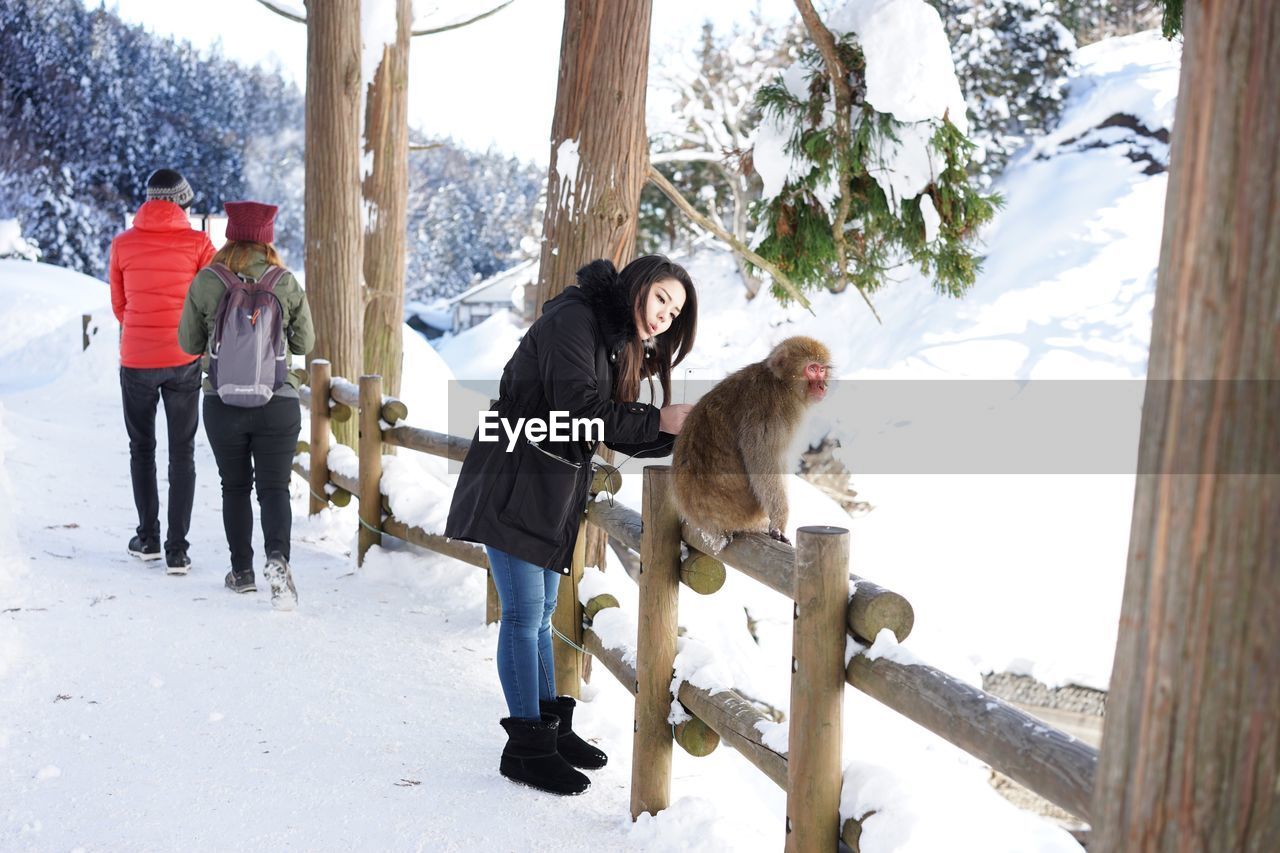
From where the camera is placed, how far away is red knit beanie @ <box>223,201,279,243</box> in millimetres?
4711

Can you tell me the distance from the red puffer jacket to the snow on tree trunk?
194 centimetres

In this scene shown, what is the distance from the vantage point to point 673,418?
9.85 ft

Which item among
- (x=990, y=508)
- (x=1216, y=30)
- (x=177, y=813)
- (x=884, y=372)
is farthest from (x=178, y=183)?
(x=884, y=372)

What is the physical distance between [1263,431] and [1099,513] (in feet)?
45.3

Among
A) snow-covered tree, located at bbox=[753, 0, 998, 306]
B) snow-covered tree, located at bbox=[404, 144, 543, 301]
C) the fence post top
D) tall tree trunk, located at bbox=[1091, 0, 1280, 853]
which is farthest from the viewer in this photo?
snow-covered tree, located at bbox=[404, 144, 543, 301]

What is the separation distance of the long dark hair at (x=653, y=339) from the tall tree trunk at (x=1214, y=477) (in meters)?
1.71

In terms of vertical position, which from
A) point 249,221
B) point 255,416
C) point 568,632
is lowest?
point 568,632

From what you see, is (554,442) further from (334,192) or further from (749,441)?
(334,192)

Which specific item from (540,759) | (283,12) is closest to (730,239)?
(540,759)

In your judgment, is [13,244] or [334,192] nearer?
[334,192]

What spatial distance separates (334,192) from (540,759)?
5.86 metres

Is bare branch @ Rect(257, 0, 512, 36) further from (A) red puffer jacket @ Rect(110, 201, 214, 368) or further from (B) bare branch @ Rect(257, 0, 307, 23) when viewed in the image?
(A) red puffer jacket @ Rect(110, 201, 214, 368)

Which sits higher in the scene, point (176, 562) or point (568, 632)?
point (568, 632)

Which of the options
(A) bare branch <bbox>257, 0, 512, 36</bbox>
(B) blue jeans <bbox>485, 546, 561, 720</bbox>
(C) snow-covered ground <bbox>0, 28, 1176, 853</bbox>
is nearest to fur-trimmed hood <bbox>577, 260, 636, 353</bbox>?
(B) blue jeans <bbox>485, 546, 561, 720</bbox>
